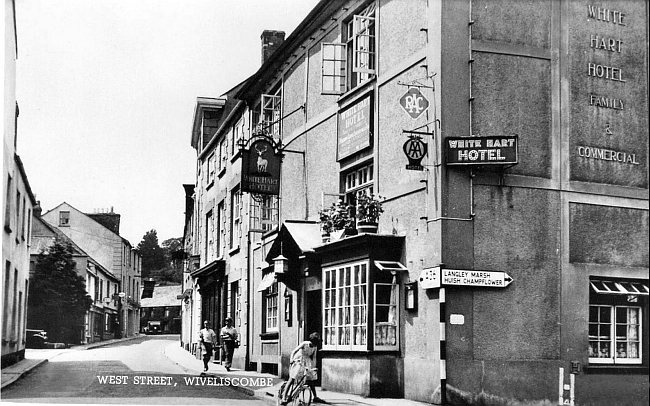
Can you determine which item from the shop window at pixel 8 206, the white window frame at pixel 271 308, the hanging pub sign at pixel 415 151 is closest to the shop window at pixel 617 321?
the hanging pub sign at pixel 415 151

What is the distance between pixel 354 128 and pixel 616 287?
6540 millimetres

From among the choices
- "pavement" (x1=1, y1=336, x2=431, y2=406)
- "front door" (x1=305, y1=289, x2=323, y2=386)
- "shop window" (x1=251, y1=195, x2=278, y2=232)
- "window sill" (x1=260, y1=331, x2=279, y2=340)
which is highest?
"shop window" (x1=251, y1=195, x2=278, y2=232)

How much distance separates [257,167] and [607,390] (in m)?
10.6

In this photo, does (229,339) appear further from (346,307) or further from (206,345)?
(346,307)

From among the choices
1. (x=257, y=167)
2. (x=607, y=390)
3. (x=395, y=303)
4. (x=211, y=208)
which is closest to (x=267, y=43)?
(x=257, y=167)

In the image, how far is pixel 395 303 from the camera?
17141 mm

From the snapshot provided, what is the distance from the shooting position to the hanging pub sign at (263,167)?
2272 centimetres

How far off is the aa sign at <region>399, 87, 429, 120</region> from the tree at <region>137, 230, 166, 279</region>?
20.0 ft

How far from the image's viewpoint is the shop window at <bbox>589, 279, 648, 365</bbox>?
16.1 meters

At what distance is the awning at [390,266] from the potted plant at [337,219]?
5.24ft

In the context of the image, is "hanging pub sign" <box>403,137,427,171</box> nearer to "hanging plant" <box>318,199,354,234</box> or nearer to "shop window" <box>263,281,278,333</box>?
"hanging plant" <box>318,199,354,234</box>

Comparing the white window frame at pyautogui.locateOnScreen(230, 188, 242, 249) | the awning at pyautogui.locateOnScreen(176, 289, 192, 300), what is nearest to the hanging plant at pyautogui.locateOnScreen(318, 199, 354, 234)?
the white window frame at pyautogui.locateOnScreen(230, 188, 242, 249)

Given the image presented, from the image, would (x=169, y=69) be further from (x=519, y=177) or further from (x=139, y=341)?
(x=139, y=341)

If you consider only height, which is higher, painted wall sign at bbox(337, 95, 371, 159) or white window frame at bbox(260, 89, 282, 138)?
white window frame at bbox(260, 89, 282, 138)
